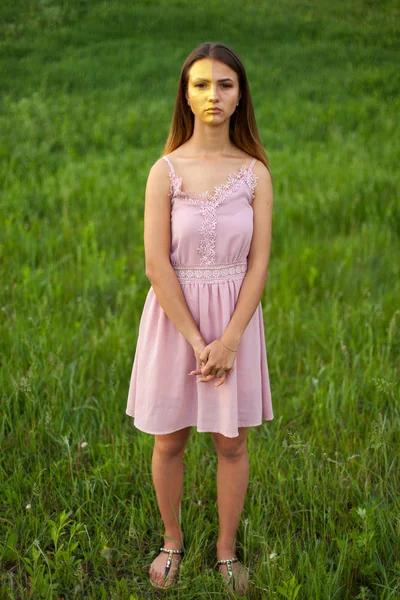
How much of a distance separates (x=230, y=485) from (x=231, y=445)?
14 centimetres

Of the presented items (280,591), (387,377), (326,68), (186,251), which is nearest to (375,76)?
(326,68)

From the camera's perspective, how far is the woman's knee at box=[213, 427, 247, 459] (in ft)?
6.32

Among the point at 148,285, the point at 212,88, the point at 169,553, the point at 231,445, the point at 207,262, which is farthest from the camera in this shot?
the point at 148,285

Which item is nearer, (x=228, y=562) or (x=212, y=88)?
(x=212, y=88)

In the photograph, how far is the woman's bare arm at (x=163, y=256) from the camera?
1.76 metres

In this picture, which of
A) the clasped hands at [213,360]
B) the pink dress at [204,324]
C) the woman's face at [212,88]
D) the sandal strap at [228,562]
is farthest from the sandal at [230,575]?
the woman's face at [212,88]

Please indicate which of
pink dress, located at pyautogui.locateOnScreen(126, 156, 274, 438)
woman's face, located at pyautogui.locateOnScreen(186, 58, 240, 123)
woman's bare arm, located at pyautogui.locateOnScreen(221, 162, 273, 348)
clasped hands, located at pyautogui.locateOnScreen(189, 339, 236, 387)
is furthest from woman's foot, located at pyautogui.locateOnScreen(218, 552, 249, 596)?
woman's face, located at pyautogui.locateOnScreen(186, 58, 240, 123)

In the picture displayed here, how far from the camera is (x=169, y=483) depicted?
2018 millimetres

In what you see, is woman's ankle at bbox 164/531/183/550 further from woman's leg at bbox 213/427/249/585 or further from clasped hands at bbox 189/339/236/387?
clasped hands at bbox 189/339/236/387

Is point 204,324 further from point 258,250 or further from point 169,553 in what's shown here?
point 169,553

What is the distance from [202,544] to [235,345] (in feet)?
2.57

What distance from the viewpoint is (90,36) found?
18.7 ft

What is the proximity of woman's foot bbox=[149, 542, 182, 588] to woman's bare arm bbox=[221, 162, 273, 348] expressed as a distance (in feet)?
2.54

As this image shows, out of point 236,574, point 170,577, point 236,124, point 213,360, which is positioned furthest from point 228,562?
point 236,124
